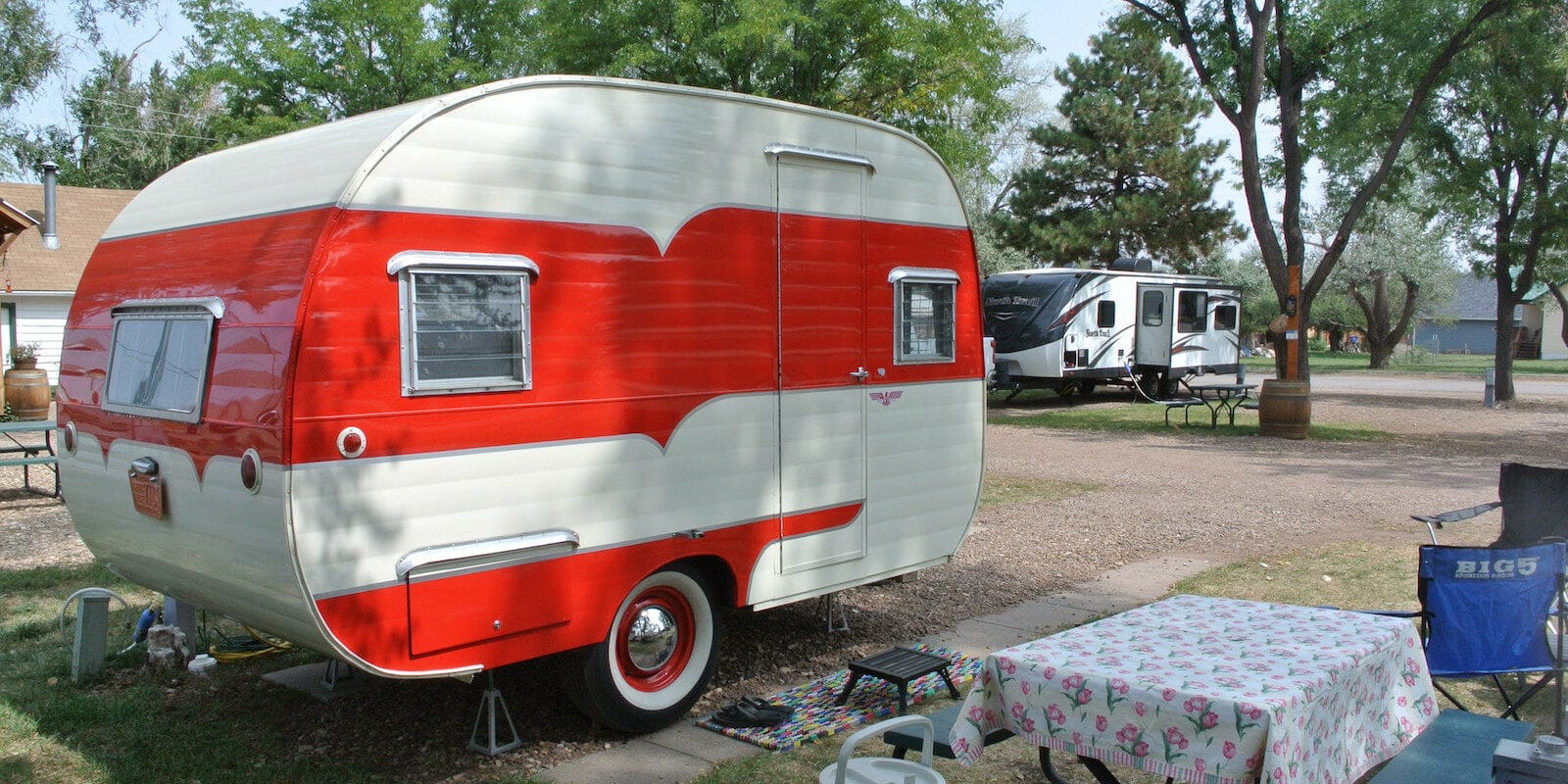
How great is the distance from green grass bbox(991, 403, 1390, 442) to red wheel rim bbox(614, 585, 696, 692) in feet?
46.7

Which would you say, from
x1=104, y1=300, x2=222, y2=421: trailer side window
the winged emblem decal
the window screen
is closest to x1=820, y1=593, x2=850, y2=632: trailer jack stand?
the winged emblem decal

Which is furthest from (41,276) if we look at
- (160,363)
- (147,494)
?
(147,494)

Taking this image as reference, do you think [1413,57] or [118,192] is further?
[118,192]

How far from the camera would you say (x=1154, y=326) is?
2434 centimetres

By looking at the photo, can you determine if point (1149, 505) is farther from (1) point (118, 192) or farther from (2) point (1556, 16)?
(1) point (118, 192)

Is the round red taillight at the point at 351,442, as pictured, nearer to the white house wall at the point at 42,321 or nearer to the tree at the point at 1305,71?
the tree at the point at 1305,71

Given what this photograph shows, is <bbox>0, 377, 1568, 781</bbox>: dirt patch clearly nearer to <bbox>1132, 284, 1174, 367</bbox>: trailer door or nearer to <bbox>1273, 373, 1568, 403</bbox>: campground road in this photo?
<bbox>1132, 284, 1174, 367</bbox>: trailer door

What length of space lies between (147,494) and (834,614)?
3.80 meters

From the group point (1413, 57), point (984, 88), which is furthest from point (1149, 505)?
point (1413, 57)

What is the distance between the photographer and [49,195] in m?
16.3

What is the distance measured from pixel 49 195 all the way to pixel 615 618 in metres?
15.7

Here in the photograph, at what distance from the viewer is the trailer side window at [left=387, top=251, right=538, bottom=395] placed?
165 inches

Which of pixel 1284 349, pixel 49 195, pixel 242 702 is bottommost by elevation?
pixel 242 702

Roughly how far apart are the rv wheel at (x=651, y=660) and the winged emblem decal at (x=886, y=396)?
4.86 feet
